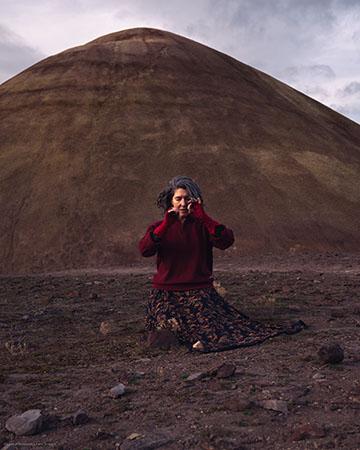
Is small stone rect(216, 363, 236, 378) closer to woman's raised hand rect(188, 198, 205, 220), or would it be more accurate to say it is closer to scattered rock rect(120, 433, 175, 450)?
scattered rock rect(120, 433, 175, 450)

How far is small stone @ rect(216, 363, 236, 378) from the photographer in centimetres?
458

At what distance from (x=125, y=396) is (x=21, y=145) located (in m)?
21.9

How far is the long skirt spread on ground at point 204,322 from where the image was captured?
5.79 metres

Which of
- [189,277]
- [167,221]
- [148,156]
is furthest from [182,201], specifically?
[148,156]

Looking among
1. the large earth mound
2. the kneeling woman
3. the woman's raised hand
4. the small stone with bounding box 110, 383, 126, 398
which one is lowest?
the small stone with bounding box 110, 383, 126, 398

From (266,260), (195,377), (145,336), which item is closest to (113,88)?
(266,260)

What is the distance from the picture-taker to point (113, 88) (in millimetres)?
27188

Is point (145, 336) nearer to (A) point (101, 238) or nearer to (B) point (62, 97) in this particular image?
(A) point (101, 238)

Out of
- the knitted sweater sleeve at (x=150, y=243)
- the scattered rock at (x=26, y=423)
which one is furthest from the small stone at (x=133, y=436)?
the knitted sweater sleeve at (x=150, y=243)

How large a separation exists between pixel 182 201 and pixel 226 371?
2.07 meters

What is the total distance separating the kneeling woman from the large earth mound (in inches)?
504

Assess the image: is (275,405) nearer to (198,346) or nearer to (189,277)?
(198,346)

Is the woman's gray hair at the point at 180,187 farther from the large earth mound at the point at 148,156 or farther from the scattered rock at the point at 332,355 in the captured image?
the large earth mound at the point at 148,156

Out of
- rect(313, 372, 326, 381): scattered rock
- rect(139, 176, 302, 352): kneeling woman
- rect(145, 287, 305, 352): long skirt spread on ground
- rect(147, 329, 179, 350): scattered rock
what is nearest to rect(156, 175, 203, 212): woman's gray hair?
rect(139, 176, 302, 352): kneeling woman
